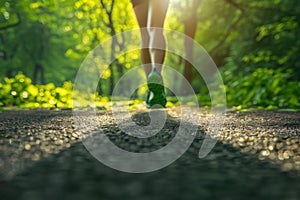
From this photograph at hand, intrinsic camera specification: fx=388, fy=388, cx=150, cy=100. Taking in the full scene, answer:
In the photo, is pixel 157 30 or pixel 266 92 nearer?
pixel 157 30

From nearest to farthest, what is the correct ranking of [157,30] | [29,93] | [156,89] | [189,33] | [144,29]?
[156,89] < [157,30] < [144,29] < [29,93] < [189,33]

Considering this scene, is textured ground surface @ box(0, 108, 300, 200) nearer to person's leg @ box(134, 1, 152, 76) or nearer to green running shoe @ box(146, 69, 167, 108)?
green running shoe @ box(146, 69, 167, 108)

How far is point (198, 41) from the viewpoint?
55.2ft

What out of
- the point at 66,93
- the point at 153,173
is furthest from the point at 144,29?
the point at 153,173

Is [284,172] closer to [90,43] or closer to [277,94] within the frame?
[277,94]

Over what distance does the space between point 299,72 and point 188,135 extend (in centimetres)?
660

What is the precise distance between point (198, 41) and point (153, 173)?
15.9m

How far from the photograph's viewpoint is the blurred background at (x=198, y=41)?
6.72 metres

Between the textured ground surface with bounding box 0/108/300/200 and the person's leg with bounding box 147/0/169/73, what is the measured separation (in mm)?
2990

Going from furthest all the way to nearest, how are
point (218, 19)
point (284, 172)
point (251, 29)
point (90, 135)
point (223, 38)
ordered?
point (223, 38), point (218, 19), point (251, 29), point (90, 135), point (284, 172)

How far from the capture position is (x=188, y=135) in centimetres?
244

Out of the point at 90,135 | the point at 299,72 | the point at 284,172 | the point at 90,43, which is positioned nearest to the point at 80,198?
the point at 284,172

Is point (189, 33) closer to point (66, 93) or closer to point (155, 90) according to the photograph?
point (66, 93)

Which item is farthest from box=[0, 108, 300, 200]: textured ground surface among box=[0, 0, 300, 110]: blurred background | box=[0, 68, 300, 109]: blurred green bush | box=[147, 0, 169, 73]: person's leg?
box=[0, 68, 300, 109]: blurred green bush
